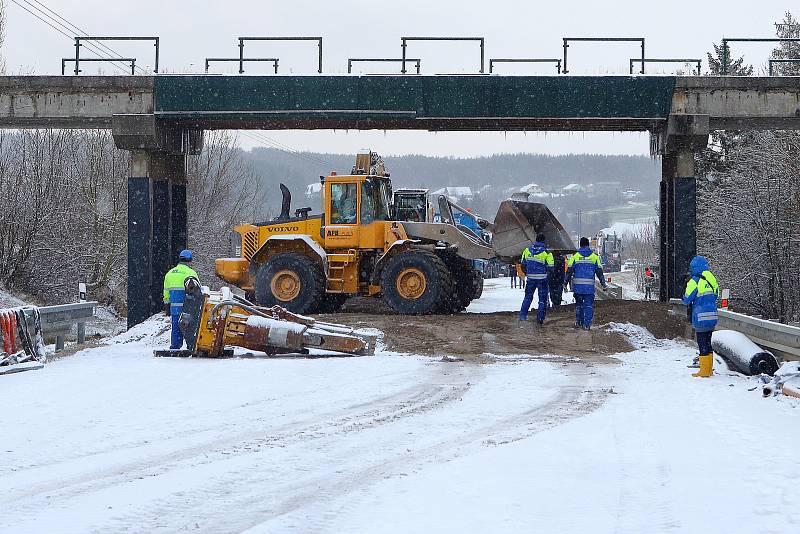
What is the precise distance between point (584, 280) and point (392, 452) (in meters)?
10.8

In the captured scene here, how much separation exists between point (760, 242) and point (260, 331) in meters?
26.3

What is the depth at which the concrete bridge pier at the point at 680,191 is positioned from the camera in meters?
21.1

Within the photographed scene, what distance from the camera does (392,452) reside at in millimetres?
8055

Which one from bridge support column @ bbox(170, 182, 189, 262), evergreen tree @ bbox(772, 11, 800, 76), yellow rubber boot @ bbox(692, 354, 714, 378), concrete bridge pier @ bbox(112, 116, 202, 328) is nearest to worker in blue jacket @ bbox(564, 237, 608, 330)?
yellow rubber boot @ bbox(692, 354, 714, 378)

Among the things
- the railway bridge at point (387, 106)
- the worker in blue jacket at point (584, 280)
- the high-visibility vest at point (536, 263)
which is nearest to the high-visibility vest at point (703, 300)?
the worker in blue jacket at point (584, 280)

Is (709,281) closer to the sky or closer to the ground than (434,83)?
closer to the ground

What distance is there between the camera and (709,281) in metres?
13.2

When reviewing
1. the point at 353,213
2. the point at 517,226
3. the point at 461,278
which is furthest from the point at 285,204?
the point at 517,226

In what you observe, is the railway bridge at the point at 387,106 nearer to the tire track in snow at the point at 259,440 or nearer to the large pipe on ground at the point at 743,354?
the large pipe on ground at the point at 743,354

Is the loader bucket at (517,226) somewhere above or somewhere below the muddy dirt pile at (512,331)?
above

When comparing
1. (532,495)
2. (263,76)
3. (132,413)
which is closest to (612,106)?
(263,76)

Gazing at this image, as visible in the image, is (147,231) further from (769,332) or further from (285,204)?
(769,332)

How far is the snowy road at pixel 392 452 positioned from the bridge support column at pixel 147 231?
29.8 ft

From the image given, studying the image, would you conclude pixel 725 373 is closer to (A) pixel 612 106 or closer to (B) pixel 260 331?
(B) pixel 260 331
